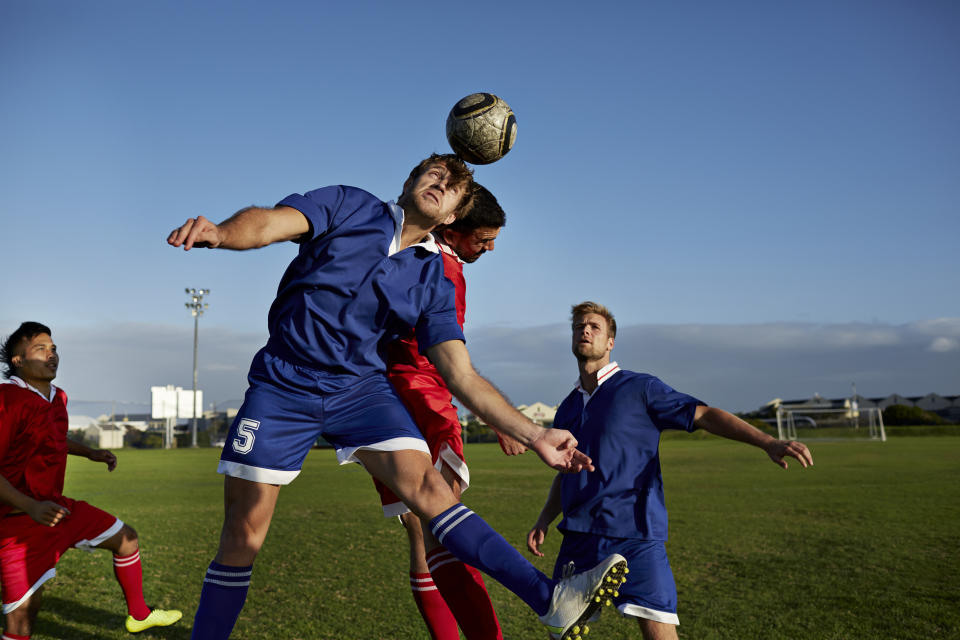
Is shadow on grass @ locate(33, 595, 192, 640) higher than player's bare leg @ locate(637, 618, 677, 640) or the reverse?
the reverse

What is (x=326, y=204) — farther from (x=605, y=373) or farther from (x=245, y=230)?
(x=605, y=373)

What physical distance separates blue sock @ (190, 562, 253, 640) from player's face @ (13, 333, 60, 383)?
2.30 m

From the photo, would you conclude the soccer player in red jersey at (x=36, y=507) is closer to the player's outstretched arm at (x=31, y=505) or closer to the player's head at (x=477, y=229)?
the player's outstretched arm at (x=31, y=505)

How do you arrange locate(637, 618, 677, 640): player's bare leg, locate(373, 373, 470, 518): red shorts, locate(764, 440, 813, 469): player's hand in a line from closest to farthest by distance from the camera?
1. locate(764, 440, 813, 469): player's hand
2. locate(637, 618, 677, 640): player's bare leg
3. locate(373, 373, 470, 518): red shorts

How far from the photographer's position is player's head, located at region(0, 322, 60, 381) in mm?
4418

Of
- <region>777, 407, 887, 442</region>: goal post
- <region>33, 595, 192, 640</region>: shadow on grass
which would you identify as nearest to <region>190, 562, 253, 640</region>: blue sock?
<region>33, 595, 192, 640</region>: shadow on grass

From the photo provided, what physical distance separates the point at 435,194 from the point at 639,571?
1.91 m

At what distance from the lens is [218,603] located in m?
2.88

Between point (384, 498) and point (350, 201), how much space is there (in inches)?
59.6

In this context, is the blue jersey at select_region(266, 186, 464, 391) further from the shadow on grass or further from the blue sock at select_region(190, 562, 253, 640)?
the shadow on grass

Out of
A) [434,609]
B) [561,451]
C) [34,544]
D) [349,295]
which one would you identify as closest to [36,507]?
[34,544]

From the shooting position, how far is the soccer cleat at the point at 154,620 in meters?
4.45

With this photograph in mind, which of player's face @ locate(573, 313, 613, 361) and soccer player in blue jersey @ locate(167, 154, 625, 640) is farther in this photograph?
player's face @ locate(573, 313, 613, 361)

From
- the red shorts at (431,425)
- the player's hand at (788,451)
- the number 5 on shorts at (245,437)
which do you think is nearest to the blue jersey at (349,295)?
the number 5 on shorts at (245,437)
